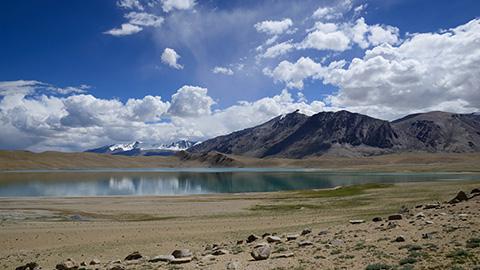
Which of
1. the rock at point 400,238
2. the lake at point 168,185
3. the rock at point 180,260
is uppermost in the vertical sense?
the rock at point 400,238

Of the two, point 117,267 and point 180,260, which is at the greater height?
point 180,260

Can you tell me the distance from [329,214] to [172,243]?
16265 millimetres

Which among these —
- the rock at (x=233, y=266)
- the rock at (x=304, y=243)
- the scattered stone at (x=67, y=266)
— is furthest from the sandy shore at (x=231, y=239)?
the scattered stone at (x=67, y=266)

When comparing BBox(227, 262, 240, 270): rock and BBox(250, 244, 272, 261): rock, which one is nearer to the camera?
BBox(227, 262, 240, 270): rock

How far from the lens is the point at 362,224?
23.3m

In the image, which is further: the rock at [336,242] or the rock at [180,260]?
the rock at [336,242]

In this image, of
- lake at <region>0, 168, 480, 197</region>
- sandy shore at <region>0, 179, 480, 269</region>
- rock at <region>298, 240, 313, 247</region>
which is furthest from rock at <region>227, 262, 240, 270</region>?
lake at <region>0, 168, 480, 197</region>

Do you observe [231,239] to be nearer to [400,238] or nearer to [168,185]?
[400,238]

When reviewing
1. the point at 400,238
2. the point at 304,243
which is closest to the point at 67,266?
the point at 304,243

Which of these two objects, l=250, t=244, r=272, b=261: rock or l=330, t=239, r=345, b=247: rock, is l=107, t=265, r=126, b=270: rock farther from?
l=330, t=239, r=345, b=247: rock

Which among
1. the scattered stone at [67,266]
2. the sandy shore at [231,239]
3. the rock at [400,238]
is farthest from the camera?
the scattered stone at [67,266]

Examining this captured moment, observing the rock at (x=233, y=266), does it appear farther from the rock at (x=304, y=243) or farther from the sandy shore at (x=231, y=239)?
the rock at (x=304, y=243)

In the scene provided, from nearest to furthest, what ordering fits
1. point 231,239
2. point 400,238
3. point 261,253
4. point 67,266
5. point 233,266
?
point 233,266 < point 261,253 < point 400,238 < point 67,266 < point 231,239

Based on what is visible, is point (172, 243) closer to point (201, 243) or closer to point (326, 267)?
point (201, 243)
